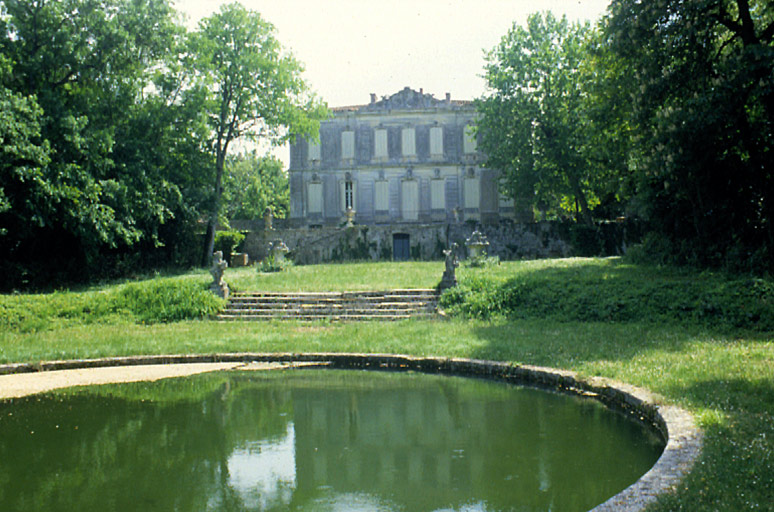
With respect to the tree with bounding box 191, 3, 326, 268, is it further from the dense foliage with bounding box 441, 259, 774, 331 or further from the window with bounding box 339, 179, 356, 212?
the dense foliage with bounding box 441, 259, 774, 331

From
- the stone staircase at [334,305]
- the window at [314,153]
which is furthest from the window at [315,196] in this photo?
the stone staircase at [334,305]

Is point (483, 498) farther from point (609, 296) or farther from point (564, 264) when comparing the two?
point (564, 264)

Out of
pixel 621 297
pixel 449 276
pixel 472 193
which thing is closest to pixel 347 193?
pixel 472 193

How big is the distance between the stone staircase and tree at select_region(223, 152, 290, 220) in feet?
100

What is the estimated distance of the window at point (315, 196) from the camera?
138 feet

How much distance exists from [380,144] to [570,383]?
3460 centimetres

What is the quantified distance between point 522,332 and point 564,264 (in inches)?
362

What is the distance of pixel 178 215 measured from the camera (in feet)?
89.4

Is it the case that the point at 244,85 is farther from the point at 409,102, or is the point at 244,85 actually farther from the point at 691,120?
the point at 691,120

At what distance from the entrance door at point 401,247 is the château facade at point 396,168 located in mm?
10058

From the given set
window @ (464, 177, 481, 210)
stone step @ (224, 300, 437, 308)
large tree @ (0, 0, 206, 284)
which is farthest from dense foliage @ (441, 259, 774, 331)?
window @ (464, 177, 481, 210)

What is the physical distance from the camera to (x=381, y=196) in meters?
42.1

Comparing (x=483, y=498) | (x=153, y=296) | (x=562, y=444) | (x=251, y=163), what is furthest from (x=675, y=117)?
(x=251, y=163)

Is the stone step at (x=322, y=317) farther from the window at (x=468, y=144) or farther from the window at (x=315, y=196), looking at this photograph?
the window at (x=468, y=144)
